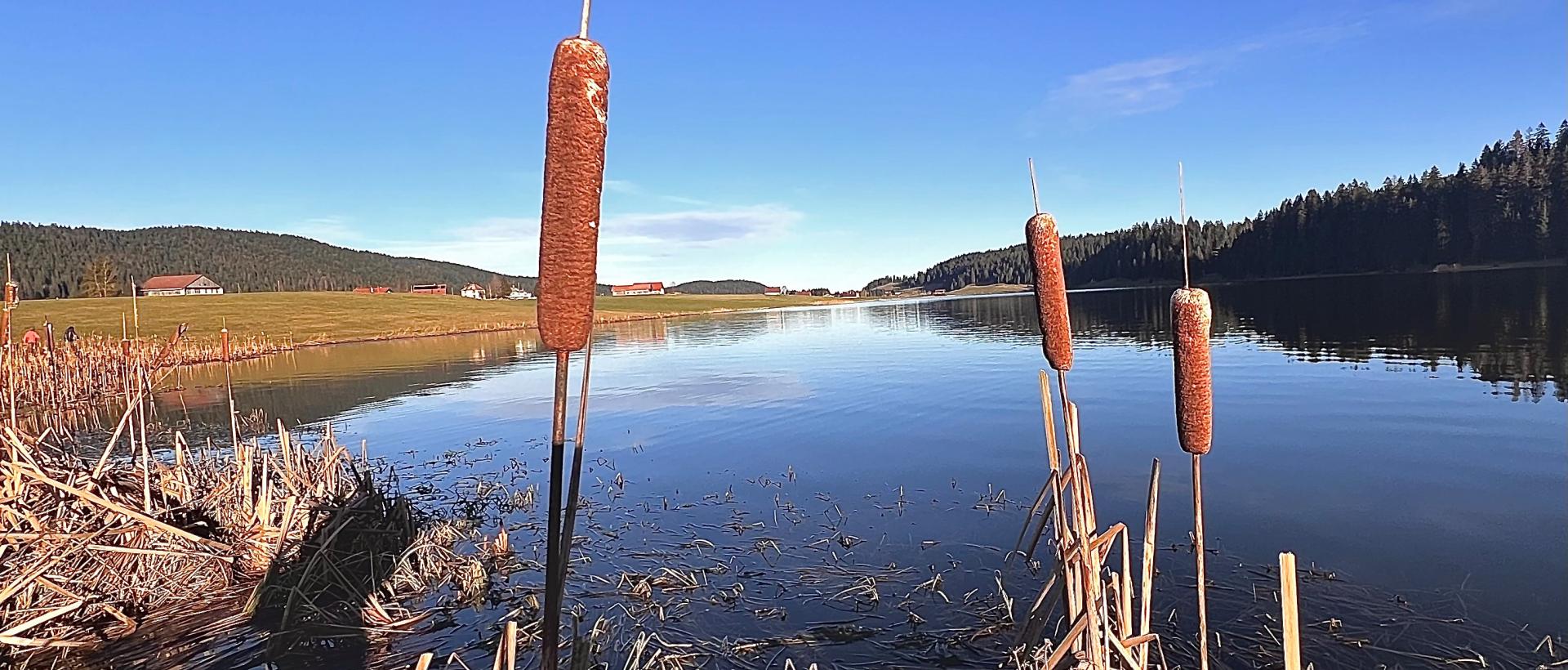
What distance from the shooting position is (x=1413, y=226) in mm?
104000

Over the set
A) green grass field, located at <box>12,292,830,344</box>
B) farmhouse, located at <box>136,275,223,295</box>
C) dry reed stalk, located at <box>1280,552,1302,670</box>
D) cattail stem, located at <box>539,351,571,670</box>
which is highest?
farmhouse, located at <box>136,275,223,295</box>

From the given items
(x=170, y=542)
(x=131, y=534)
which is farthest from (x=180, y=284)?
(x=131, y=534)

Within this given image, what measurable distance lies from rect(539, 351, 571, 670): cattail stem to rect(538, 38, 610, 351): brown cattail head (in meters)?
0.12

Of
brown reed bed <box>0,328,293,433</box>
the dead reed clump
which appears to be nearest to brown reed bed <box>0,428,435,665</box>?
the dead reed clump

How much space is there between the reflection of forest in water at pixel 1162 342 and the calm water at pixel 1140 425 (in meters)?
0.26

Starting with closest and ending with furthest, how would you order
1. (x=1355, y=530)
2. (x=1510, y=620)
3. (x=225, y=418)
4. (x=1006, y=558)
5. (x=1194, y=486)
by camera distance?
(x=1194, y=486) < (x=1510, y=620) < (x=1006, y=558) < (x=1355, y=530) < (x=225, y=418)

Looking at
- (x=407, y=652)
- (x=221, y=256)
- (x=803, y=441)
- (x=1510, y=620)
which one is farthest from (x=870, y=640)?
(x=221, y=256)

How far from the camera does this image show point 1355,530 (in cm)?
1005

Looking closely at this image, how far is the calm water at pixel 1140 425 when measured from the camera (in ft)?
33.0

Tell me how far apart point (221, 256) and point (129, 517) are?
215770 millimetres

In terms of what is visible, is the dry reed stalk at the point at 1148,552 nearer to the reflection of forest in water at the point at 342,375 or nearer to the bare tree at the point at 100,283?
the reflection of forest in water at the point at 342,375

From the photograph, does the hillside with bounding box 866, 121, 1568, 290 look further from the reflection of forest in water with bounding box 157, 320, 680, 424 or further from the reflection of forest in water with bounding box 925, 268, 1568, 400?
the reflection of forest in water with bounding box 157, 320, 680, 424

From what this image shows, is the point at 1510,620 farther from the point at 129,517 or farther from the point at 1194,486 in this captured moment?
the point at 129,517

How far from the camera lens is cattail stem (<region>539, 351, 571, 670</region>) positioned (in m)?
2.21
